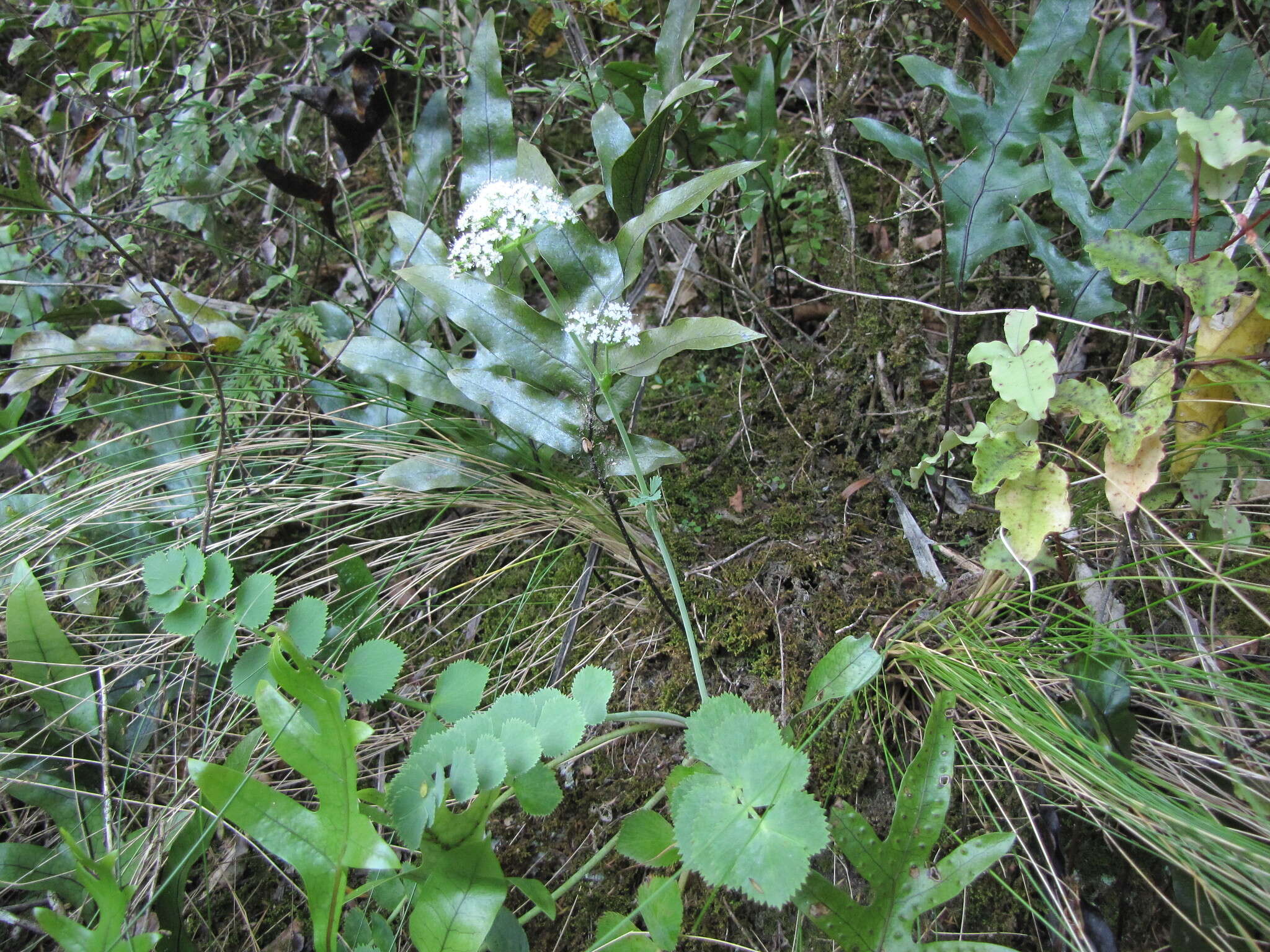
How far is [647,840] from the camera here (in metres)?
0.85

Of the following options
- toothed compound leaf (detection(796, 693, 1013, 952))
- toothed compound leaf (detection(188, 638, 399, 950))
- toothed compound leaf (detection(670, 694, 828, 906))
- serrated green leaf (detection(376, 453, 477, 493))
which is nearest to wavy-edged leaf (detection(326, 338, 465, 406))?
serrated green leaf (detection(376, 453, 477, 493))

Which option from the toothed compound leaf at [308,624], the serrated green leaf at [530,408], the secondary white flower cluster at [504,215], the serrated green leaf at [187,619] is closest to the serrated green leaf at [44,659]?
the serrated green leaf at [187,619]

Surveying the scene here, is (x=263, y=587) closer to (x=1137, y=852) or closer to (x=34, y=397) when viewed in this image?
(x=1137, y=852)

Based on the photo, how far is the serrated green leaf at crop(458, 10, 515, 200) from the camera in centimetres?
131

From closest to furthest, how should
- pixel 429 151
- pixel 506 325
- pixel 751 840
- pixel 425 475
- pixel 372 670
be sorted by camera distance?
1. pixel 751 840
2. pixel 372 670
3. pixel 506 325
4. pixel 425 475
5. pixel 429 151

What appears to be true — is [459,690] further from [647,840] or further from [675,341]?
[675,341]

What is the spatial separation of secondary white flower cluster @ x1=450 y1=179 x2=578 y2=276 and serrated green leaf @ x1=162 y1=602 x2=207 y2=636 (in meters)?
0.56

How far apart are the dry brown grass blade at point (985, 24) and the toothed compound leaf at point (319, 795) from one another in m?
1.29

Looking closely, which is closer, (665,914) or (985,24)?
(665,914)

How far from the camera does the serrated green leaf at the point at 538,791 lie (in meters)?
0.84

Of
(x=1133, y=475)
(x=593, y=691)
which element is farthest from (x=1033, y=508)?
(x=593, y=691)

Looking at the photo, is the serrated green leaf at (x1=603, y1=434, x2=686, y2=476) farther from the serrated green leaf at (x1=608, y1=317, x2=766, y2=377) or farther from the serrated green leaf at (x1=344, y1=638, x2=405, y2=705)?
the serrated green leaf at (x1=344, y1=638, x2=405, y2=705)

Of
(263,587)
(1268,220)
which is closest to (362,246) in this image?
(263,587)

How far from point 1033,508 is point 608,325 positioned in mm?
587
